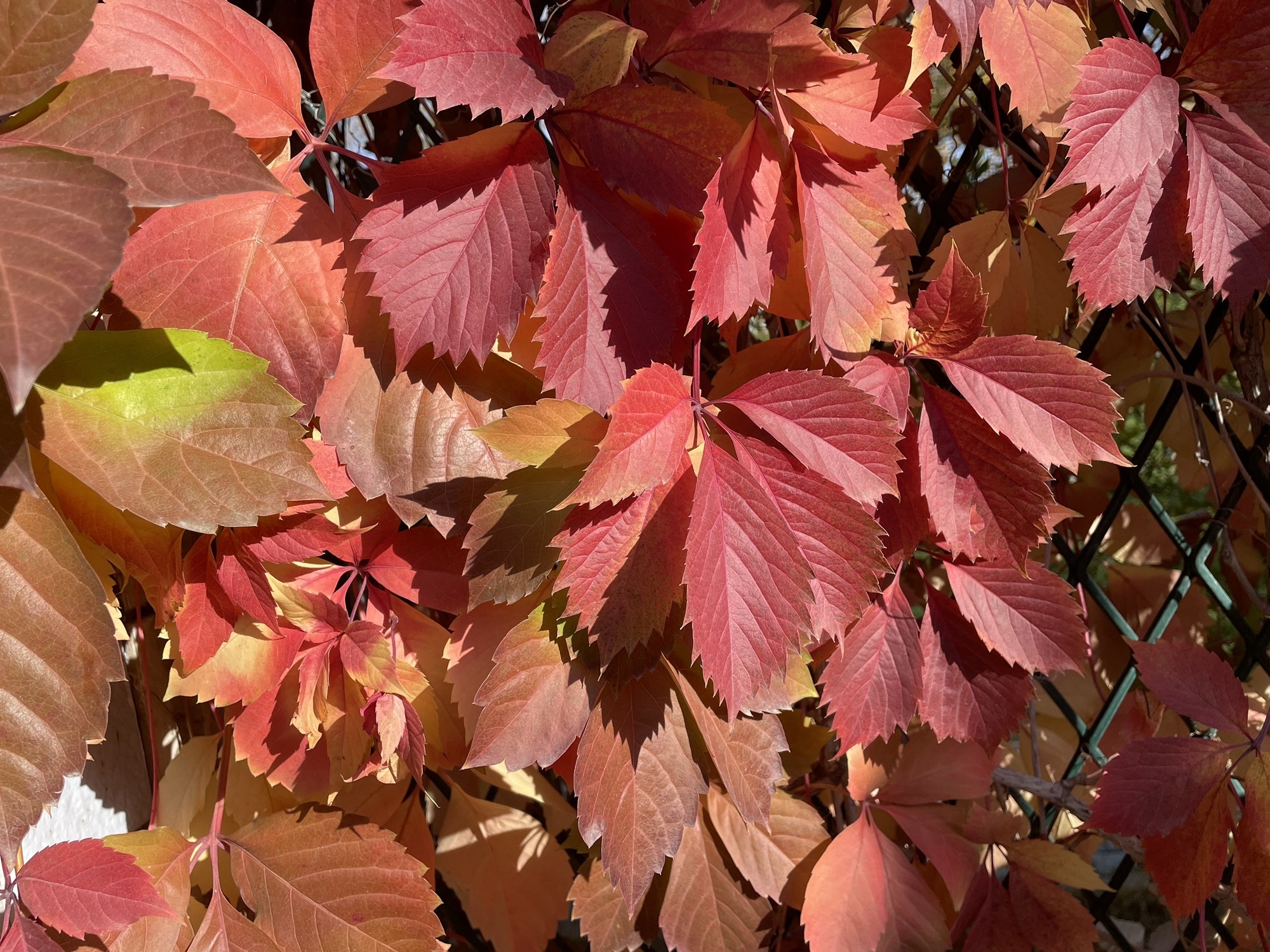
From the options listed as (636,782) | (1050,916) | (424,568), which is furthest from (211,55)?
(1050,916)

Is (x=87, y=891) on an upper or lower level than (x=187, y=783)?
upper

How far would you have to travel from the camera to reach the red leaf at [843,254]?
0.62 metres

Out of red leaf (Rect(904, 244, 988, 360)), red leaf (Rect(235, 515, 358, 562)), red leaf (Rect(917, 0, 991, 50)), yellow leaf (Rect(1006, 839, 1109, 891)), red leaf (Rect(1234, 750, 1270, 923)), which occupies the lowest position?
yellow leaf (Rect(1006, 839, 1109, 891))

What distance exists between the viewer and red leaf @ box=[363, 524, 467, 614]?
78 centimetres

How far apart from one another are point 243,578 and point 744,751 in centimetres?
46

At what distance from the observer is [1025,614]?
809 millimetres

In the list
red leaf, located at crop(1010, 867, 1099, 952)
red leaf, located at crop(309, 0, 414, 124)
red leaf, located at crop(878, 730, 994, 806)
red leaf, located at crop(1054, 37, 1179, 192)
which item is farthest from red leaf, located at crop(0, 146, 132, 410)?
red leaf, located at crop(1010, 867, 1099, 952)

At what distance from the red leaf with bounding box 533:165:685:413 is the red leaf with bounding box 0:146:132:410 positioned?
27cm

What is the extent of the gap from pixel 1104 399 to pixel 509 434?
17.1 inches

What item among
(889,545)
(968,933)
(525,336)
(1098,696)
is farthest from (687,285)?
(1098,696)

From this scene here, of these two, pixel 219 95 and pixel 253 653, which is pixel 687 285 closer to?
pixel 219 95

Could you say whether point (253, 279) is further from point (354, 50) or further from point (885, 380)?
point (885, 380)

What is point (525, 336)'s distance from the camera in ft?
2.31

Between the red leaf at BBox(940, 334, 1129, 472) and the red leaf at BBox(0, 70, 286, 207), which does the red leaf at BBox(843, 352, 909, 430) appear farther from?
the red leaf at BBox(0, 70, 286, 207)
